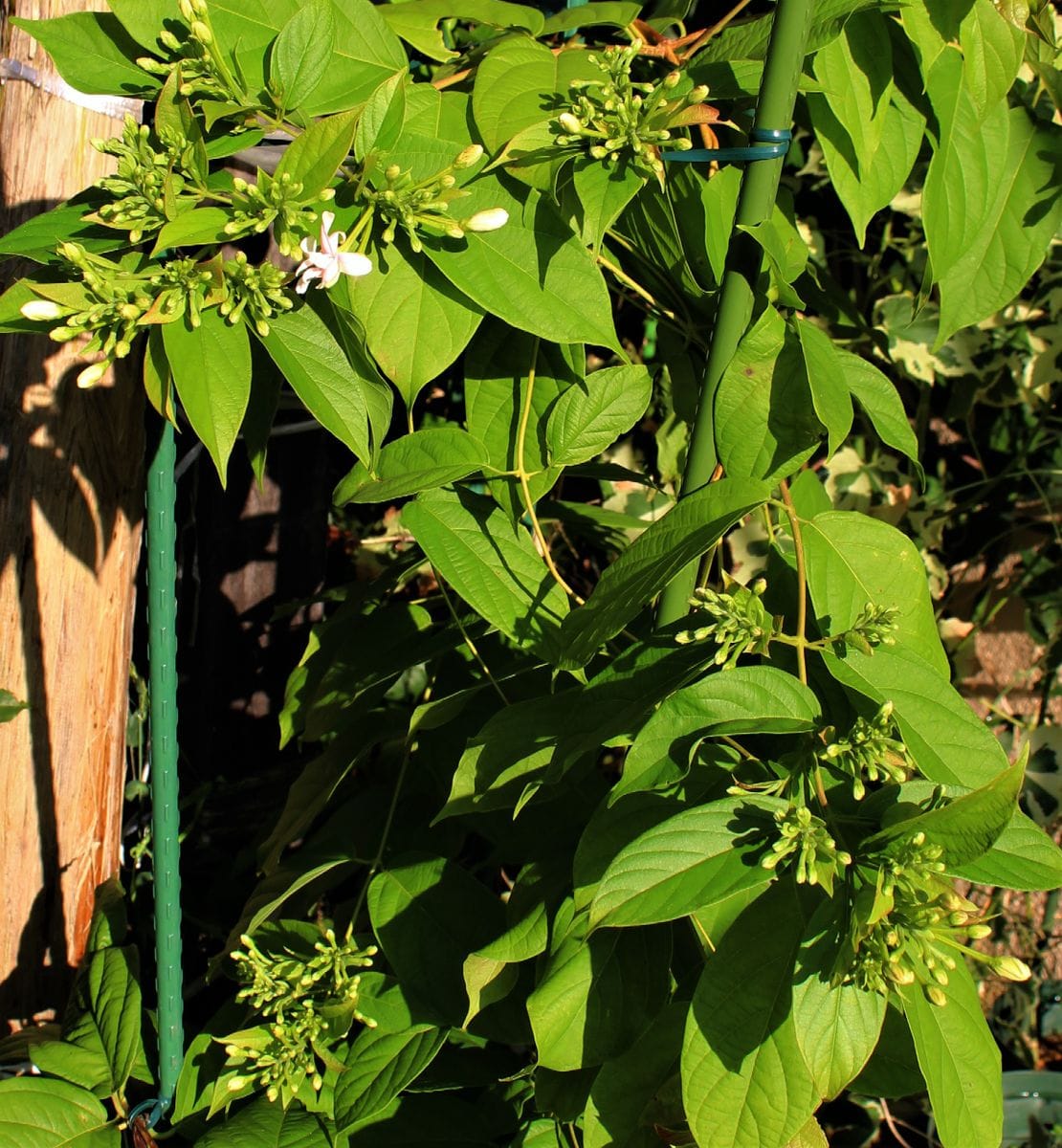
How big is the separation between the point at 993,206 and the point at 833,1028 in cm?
67

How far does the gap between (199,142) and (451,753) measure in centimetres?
61

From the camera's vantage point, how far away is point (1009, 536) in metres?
2.22

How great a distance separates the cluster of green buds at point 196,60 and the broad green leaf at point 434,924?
683 mm

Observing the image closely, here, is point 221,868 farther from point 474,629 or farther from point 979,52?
point 979,52

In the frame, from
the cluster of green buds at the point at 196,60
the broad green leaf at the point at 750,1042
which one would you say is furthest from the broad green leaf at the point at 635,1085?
the cluster of green buds at the point at 196,60

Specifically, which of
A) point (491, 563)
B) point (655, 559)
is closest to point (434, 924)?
point (491, 563)

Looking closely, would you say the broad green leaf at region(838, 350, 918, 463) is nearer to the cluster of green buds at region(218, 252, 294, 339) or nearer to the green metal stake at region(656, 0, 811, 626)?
the green metal stake at region(656, 0, 811, 626)

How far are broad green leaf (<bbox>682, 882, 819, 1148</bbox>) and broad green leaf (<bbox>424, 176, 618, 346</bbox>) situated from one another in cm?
42

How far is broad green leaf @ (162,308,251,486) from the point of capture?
0.67 m

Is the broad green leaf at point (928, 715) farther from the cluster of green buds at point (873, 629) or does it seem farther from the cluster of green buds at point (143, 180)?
the cluster of green buds at point (143, 180)

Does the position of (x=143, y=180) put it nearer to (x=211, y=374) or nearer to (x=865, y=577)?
(x=211, y=374)

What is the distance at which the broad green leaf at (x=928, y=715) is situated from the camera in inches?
27.9

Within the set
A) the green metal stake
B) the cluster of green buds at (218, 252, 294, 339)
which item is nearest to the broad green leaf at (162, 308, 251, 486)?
the cluster of green buds at (218, 252, 294, 339)

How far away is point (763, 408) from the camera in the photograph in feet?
2.42
